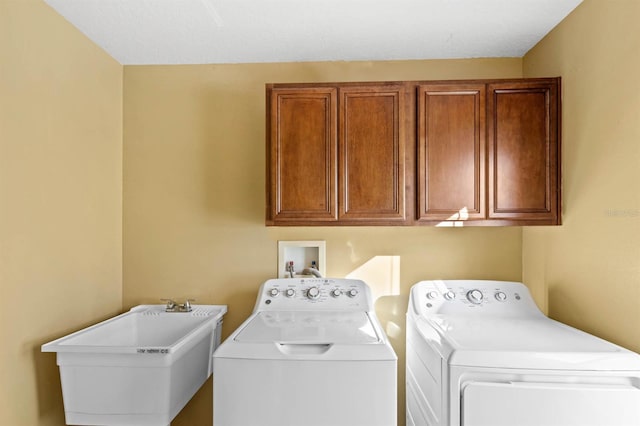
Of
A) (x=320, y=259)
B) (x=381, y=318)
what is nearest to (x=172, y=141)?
(x=320, y=259)

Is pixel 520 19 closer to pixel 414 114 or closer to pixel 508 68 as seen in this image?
pixel 508 68

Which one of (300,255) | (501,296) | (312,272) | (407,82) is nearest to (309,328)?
(312,272)

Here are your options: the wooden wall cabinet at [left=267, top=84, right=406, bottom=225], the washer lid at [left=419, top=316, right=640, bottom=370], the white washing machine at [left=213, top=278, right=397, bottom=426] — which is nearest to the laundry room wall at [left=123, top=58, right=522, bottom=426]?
the wooden wall cabinet at [left=267, top=84, right=406, bottom=225]

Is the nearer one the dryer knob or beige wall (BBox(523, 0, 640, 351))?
beige wall (BBox(523, 0, 640, 351))

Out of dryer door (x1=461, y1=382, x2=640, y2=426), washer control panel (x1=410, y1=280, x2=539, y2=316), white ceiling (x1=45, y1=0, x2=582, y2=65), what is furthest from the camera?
washer control panel (x1=410, y1=280, x2=539, y2=316)

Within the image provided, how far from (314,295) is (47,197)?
1.43 m

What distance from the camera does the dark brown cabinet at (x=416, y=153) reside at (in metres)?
1.93

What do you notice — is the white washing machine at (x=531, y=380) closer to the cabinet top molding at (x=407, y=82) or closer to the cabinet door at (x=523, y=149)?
the cabinet door at (x=523, y=149)

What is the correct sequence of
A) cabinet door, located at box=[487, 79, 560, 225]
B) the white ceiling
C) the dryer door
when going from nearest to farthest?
the dryer door → the white ceiling → cabinet door, located at box=[487, 79, 560, 225]

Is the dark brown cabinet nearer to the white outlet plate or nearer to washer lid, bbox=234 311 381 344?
the white outlet plate

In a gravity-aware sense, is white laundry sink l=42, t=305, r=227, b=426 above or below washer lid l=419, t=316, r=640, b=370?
below

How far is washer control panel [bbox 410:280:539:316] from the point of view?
6.69 ft

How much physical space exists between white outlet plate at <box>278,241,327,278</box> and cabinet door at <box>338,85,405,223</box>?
17.8 inches

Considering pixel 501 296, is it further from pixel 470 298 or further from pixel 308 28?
pixel 308 28
